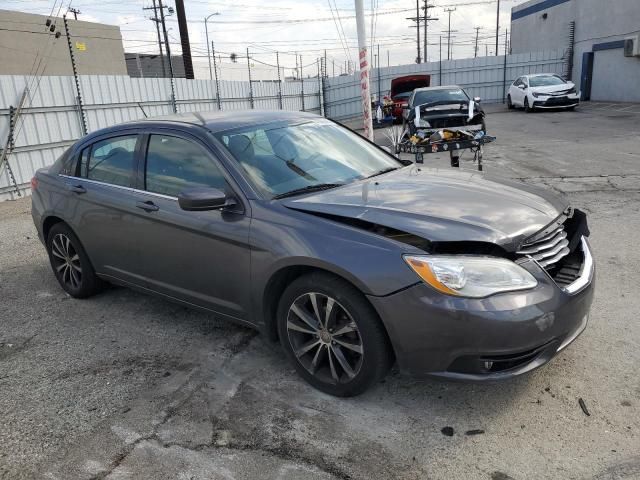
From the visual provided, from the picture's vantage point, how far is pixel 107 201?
13.7 feet

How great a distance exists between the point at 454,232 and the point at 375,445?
1157mm

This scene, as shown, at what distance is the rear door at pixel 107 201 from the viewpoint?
13.3 ft

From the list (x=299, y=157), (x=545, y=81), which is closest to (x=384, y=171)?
(x=299, y=157)

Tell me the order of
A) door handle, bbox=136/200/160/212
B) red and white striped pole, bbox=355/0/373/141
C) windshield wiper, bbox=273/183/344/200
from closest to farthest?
windshield wiper, bbox=273/183/344/200
door handle, bbox=136/200/160/212
red and white striped pole, bbox=355/0/373/141

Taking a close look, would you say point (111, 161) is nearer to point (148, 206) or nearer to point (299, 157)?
point (148, 206)

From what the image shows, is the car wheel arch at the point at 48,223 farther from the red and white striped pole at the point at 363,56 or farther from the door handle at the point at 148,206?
the red and white striped pole at the point at 363,56

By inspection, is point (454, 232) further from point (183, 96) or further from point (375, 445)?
point (183, 96)

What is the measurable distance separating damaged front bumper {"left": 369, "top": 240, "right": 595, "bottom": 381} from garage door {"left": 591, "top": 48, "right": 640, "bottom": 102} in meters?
25.1

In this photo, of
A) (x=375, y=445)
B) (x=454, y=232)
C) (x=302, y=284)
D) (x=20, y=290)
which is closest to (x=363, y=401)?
(x=375, y=445)

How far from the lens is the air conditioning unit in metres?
22.7

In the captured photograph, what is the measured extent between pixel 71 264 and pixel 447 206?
348cm

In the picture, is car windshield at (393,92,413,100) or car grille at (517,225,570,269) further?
car windshield at (393,92,413,100)

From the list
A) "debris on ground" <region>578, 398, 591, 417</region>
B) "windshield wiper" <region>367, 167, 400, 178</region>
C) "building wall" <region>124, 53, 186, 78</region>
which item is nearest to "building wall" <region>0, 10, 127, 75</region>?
"building wall" <region>124, 53, 186, 78</region>

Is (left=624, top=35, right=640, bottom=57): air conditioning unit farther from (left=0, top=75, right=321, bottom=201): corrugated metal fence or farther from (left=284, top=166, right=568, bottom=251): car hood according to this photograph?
(left=284, top=166, right=568, bottom=251): car hood
